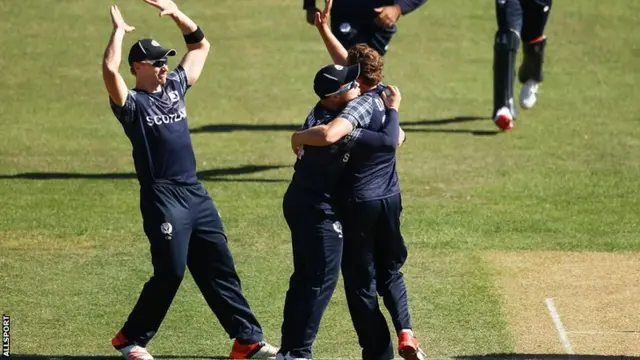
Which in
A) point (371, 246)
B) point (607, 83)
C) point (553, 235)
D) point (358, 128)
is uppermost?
point (358, 128)

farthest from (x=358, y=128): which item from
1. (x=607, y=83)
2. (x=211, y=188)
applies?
(x=607, y=83)

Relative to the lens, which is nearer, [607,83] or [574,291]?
[574,291]

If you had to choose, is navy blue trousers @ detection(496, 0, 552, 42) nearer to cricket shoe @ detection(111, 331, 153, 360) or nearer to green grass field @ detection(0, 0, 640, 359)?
green grass field @ detection(0, 0, 640, 359)

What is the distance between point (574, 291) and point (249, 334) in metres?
2.98

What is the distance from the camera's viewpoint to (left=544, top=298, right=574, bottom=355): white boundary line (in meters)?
9.25

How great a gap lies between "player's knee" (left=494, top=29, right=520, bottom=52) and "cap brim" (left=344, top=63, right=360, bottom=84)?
7130 mm

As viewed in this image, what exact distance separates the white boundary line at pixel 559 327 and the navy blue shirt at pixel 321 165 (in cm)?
206

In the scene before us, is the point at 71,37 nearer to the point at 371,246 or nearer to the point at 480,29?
the point at 480,29

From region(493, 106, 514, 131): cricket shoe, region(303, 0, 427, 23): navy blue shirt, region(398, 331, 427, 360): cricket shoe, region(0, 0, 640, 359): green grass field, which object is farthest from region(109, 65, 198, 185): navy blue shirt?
region(493, 106, 514, 131): cricket shoe

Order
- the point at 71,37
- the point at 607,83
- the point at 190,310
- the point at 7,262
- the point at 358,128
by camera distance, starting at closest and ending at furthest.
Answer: the point at 358,128
the point at 190,310
the point at 7,262
the point at 607,83
the point at 71,37

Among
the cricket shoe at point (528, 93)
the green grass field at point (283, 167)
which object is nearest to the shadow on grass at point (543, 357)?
the green grass field at point (283, 167)

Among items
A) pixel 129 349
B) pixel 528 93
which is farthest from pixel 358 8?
pixel 129 349

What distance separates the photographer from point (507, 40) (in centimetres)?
1545

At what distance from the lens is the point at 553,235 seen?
12188mm
